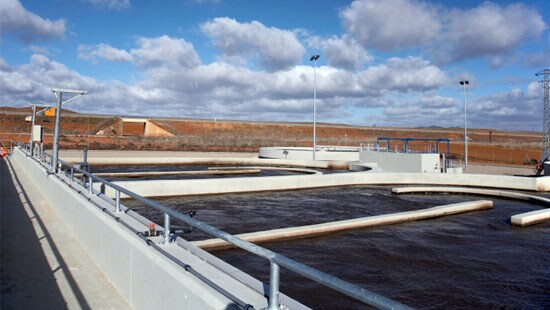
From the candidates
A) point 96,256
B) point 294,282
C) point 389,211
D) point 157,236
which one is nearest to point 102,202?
point 96,256

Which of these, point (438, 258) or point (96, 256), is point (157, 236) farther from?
point (438, 258)

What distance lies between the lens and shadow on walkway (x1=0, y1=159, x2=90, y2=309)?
4777mm

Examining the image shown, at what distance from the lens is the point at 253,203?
15.9 m

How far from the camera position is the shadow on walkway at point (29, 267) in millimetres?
4777

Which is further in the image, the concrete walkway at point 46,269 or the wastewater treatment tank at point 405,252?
the wastewater treatment tank at point 405,252

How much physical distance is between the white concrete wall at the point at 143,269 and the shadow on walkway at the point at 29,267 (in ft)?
1.52

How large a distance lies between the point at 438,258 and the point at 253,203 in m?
8.12

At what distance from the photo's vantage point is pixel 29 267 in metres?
5.90

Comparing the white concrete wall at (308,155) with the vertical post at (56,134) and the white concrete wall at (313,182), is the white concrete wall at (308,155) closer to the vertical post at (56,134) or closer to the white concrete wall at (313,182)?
the white concrete wall at (313,182)

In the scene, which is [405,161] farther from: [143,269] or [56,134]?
[143,269]

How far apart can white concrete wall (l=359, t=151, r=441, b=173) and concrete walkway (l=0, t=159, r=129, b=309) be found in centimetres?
2366

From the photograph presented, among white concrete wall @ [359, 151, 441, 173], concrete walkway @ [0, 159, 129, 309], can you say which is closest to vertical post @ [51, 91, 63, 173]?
concrete walkway @ [0, 159, 129, 309]

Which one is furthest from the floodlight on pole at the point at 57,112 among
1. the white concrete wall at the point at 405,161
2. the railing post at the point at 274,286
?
the white concrete wall at the point at 405,161

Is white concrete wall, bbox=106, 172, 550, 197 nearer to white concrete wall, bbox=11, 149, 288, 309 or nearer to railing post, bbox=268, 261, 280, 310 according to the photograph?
white concrete wall, bbox=11, 149, 288, 309
